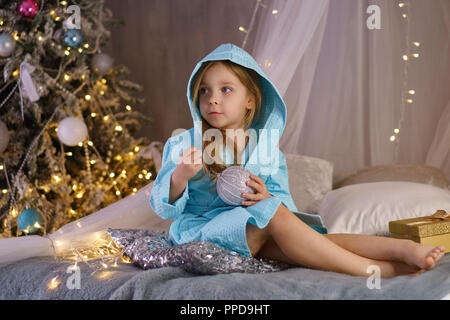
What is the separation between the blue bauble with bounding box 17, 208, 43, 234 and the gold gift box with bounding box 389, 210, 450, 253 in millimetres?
1687

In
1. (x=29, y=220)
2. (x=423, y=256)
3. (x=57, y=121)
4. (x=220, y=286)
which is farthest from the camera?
(x=57, y=121)

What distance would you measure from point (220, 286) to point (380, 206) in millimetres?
992

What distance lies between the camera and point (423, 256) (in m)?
1.26

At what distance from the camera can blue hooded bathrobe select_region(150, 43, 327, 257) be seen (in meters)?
1.37

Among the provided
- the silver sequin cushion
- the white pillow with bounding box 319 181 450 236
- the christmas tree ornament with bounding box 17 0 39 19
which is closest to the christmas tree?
the christmas tree ornament with bounding box 17 0 39 19

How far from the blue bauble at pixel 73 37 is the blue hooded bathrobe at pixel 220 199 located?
113 centimetres

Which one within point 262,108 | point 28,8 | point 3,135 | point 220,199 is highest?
point 28,8

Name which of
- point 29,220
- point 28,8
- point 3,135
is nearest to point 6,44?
point 28,8

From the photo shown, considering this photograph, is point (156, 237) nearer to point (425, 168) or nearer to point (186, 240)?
point (186, 240)

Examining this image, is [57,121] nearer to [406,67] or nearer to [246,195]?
[246,195]

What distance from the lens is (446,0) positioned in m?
2.26

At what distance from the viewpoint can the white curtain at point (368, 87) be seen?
2307mm

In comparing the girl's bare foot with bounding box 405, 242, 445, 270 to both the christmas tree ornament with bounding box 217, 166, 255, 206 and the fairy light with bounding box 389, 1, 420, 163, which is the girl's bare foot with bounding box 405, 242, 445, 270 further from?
the fairy light with bounding box 389, 1, 420, 163

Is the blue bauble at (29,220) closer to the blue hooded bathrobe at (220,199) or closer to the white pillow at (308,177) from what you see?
the blue hooded bathrobe at (220,199)
